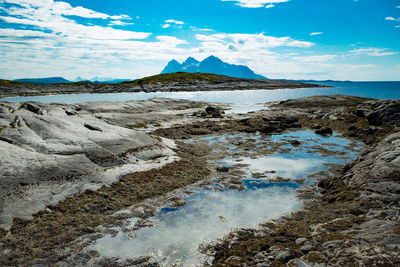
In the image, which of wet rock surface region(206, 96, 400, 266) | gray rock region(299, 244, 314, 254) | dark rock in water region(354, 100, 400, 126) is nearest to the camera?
wet rock surface region(206, 96, 400, 266)

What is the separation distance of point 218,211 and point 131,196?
7.00 metres

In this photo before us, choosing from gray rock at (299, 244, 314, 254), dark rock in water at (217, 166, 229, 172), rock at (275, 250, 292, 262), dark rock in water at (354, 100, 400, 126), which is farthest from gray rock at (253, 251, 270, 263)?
dark rock in water at (354, 100, 400, 126)

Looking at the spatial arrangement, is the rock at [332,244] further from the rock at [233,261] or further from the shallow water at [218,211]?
the shallow water at [218,211]

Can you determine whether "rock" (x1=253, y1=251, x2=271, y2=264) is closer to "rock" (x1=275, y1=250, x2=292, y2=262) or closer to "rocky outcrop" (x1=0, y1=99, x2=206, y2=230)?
"rock" (x1=275, y1=250, x2=292, y2=262)

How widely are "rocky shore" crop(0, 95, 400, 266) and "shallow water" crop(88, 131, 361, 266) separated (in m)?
0.97

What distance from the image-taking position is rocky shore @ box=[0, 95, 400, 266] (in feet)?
37.8

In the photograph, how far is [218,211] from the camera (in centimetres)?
1727

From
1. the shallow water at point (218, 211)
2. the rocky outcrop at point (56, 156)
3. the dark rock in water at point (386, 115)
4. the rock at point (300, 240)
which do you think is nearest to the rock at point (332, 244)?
the rock at point (300, 240)

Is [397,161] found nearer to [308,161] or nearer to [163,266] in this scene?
[308,161]

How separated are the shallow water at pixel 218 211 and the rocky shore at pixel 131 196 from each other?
3.19ft

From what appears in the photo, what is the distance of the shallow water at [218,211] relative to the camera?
13.1m

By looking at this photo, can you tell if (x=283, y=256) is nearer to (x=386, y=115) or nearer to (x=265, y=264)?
(x=265, y=264)

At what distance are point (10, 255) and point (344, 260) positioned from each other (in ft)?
50.4

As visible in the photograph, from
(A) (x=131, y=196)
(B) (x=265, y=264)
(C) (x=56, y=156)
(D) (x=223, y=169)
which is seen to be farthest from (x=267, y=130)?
(B) (x=265, y=264)
